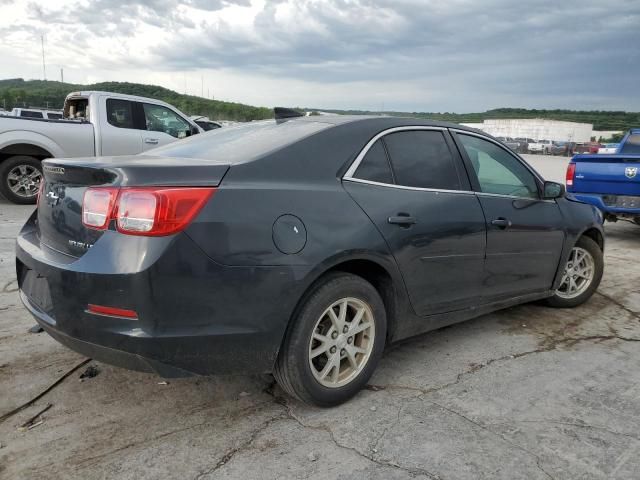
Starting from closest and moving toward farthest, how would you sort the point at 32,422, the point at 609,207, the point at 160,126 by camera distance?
the point at 32,422 → the point at 609,207 → the point at 160,126

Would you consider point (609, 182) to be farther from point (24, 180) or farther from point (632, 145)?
point (24, 180)

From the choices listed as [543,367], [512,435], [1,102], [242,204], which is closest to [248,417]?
[242,204]

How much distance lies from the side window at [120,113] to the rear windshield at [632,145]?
893 centimetres

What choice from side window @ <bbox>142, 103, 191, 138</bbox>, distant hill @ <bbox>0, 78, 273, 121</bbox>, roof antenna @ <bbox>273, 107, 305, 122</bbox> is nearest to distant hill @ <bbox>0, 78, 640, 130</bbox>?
distant hill @ <bbox>0, 78, 273, 121</bbox>

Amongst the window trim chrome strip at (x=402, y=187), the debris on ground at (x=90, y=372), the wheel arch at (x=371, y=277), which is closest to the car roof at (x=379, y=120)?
the window trim chrome strip at (x=402, y=187)

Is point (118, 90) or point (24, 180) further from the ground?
point (118, 90)

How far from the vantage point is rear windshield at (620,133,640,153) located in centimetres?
947

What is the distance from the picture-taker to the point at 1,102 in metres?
71.9

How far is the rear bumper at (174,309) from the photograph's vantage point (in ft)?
7.63

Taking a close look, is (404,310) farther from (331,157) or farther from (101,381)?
(101,381)

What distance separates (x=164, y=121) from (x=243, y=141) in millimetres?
7847

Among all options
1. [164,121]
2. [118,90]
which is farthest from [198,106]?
[164,121]

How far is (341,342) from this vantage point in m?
2.91

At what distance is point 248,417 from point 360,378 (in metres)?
0.66
